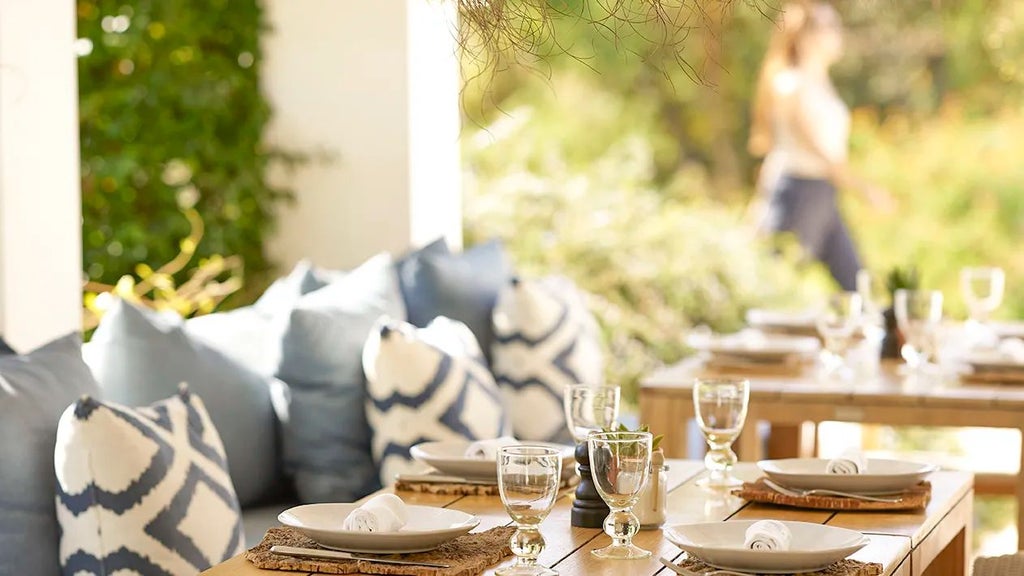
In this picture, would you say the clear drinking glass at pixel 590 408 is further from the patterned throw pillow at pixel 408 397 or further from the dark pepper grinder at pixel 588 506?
the patterned throw pillow at pixel 408 397

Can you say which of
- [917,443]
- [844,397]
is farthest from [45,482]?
[917,443]

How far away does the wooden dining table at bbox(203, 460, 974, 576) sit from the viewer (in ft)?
5.68

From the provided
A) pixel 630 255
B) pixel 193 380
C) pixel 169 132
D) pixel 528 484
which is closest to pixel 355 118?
pixel 169 132

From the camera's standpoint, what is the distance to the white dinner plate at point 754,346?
3.41m

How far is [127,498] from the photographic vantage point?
6.83 feet

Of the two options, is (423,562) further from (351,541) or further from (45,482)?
(45,482)

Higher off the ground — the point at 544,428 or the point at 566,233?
the point at 566,233

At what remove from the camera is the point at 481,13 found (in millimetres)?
1744

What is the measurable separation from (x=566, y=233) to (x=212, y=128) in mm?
2075

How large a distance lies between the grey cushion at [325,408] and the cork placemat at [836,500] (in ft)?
3.75

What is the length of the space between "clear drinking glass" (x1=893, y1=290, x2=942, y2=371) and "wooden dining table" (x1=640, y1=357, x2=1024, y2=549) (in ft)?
0.16

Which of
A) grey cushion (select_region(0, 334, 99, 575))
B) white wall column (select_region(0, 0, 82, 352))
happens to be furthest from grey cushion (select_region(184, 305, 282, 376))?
grey cushion (select_region(0, 334, 99, 575))

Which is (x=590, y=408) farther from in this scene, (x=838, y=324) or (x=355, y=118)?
(x=355, y=118)

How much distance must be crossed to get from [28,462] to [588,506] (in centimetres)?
81
